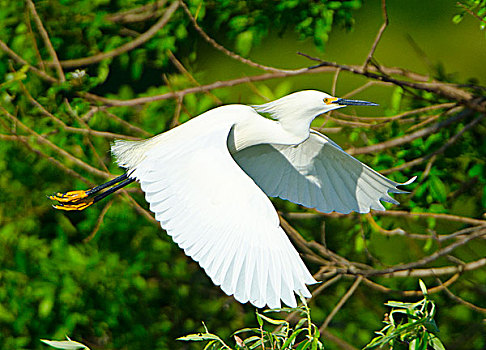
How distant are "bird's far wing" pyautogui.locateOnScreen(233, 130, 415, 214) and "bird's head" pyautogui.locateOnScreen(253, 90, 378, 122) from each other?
12 cm

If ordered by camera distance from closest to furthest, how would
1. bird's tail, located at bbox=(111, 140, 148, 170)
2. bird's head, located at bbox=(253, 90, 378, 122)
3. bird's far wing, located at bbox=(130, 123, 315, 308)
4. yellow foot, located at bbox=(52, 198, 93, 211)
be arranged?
bird's far wing, located at bbox=(130, 123, 315, 308) → bird's head, located at bbox=(253, 90, 378, 122) → bird's tail, located at bbox=(111, 140, 148, 170) → yellow foot, located at bbox=(52, 198, 93, 211)

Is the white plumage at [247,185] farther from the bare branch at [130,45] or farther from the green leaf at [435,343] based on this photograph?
the bare branch at [130,45]

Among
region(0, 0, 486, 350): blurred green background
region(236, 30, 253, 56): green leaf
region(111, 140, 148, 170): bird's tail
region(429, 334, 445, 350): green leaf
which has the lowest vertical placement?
region(0, 0, 486, 350): blurred green background

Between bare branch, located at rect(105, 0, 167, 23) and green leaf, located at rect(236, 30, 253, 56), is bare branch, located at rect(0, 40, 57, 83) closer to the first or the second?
bare branch, located at rect(105, 0, 167, 23)

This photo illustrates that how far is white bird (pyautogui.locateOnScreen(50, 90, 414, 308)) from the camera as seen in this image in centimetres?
114

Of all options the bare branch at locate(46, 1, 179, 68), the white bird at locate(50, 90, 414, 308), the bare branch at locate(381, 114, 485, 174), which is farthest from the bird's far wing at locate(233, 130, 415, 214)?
the bare branch at locate(46, 1, 179, 68)

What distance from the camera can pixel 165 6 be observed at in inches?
101

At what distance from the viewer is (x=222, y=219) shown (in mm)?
1228

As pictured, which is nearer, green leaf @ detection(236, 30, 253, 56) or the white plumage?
the white plumage

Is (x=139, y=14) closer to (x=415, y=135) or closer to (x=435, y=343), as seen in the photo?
(x=415, y=135)

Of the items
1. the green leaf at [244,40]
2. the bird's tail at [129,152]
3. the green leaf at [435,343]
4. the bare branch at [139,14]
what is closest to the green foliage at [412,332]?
the green leaf at [435,343]

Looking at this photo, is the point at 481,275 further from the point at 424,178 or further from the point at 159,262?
the point at 159,262

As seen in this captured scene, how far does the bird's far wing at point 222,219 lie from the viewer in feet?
3.67

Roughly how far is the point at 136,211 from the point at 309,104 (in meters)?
0.99
